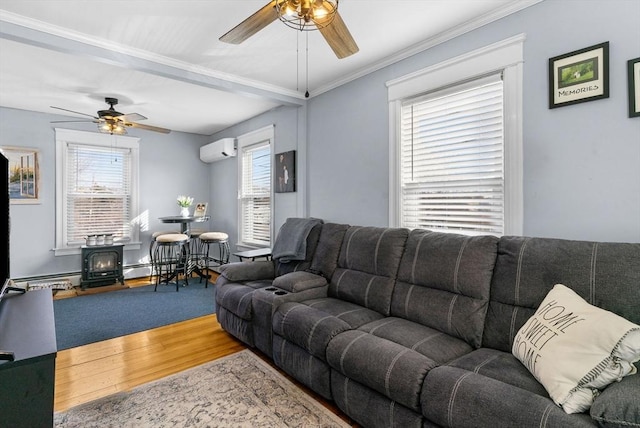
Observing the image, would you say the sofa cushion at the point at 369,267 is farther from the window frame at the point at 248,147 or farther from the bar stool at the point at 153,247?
the bar stool at the point at 153,247

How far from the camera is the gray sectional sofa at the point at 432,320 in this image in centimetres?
135

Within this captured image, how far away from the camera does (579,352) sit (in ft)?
4.28

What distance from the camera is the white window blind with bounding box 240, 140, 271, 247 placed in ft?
15.9

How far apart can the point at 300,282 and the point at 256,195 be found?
262 centimetres

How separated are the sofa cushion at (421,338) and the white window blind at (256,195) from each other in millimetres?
2968

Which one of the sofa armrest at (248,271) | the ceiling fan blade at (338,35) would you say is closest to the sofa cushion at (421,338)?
the sofa armrest at (248,271)

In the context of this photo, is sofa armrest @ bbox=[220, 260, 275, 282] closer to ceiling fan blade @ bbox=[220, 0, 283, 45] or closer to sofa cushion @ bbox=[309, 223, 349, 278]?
sofa cushion @ bbox=[309, 223, 349, 278]

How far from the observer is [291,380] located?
2369 millimetres

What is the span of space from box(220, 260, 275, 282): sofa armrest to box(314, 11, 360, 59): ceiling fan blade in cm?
213

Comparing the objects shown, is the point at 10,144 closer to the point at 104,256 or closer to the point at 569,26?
the point at 104,256

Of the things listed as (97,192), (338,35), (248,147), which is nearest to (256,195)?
(248,147)

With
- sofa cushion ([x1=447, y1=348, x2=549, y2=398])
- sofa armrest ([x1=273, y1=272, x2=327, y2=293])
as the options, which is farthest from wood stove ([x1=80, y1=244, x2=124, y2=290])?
sofa cushion ([x1=447, y1=348, x2=549, y2=398])

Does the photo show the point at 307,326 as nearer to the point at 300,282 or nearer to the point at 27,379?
the point at 300,282

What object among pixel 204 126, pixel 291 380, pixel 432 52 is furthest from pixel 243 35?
pixel 204 126
